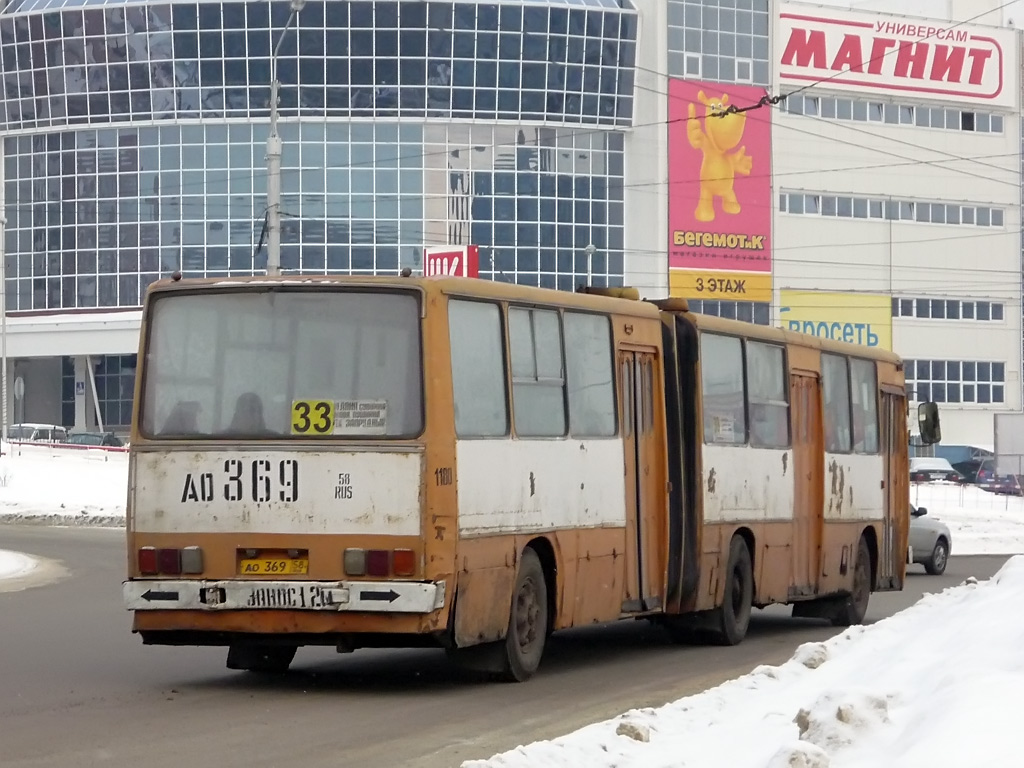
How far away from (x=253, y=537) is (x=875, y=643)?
3.86 metres

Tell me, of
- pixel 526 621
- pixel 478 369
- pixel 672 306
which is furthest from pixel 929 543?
pixel 478 369

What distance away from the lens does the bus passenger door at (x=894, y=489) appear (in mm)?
20875

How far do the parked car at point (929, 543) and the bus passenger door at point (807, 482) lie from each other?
→ 12484 mm

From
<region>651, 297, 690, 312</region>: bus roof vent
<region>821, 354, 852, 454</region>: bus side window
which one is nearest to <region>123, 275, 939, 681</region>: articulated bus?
<region>651, 297, 690, 312</region>: bus roof vent

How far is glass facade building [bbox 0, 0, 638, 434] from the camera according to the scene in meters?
77.3

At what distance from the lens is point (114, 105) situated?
79.7m

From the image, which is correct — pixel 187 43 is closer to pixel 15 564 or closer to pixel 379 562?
pixel 15 564

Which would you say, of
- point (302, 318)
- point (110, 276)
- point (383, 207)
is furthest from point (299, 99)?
point (302, 318)

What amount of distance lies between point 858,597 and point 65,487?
29.8 m

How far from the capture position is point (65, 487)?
4612cm

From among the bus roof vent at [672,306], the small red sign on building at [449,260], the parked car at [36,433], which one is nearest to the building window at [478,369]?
the bus roof vent at [672,306]

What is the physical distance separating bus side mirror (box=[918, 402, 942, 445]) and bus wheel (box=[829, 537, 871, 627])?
156 cm

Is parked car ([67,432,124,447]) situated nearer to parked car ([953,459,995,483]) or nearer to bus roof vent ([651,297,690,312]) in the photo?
parked car ([953,459,995,483])

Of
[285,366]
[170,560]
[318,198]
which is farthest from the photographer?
[318,198]
